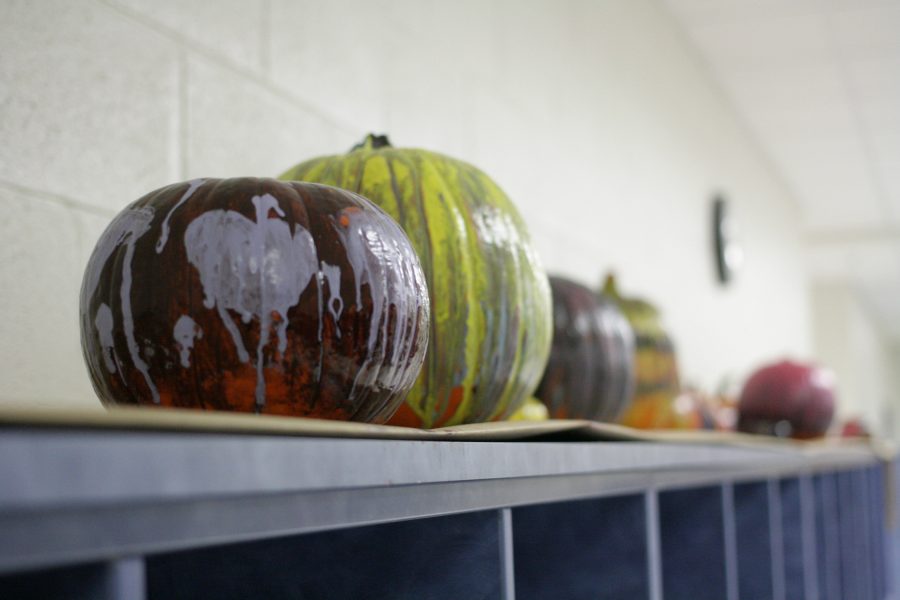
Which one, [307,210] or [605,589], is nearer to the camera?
[307,210]

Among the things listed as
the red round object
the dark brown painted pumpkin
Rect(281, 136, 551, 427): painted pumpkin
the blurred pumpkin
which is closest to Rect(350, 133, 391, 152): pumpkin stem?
Rect(281, 136, 551, 427): painted pumpkin

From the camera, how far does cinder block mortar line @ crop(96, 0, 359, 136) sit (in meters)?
1.00

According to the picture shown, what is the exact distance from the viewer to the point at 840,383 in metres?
8.66

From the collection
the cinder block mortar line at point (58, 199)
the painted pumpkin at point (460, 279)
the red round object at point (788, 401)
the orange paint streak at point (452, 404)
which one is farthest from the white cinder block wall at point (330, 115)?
the red round object at point (788, 401)

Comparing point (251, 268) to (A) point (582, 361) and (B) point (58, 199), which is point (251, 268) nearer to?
(B) point (58, 199)

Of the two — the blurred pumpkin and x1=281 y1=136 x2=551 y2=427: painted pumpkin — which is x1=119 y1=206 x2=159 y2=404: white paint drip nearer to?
x1=281 y1=136 x2=551 y2=427: painted pumpkin

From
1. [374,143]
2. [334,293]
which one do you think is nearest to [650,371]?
[374,143]

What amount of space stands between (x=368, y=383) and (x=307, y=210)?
0.35 feet

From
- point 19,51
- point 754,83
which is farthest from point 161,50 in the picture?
point 754,83

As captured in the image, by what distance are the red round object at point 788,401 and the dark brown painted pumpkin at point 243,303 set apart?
162 cm

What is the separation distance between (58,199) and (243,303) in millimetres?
400

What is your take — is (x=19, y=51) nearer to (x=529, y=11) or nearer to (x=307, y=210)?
(x=307, y=210)

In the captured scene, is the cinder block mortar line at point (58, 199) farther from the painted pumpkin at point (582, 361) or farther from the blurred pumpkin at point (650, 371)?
the blurred pumpkin at point (650, 371)

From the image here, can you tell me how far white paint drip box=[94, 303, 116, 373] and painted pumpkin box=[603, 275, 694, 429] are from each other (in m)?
1.00
